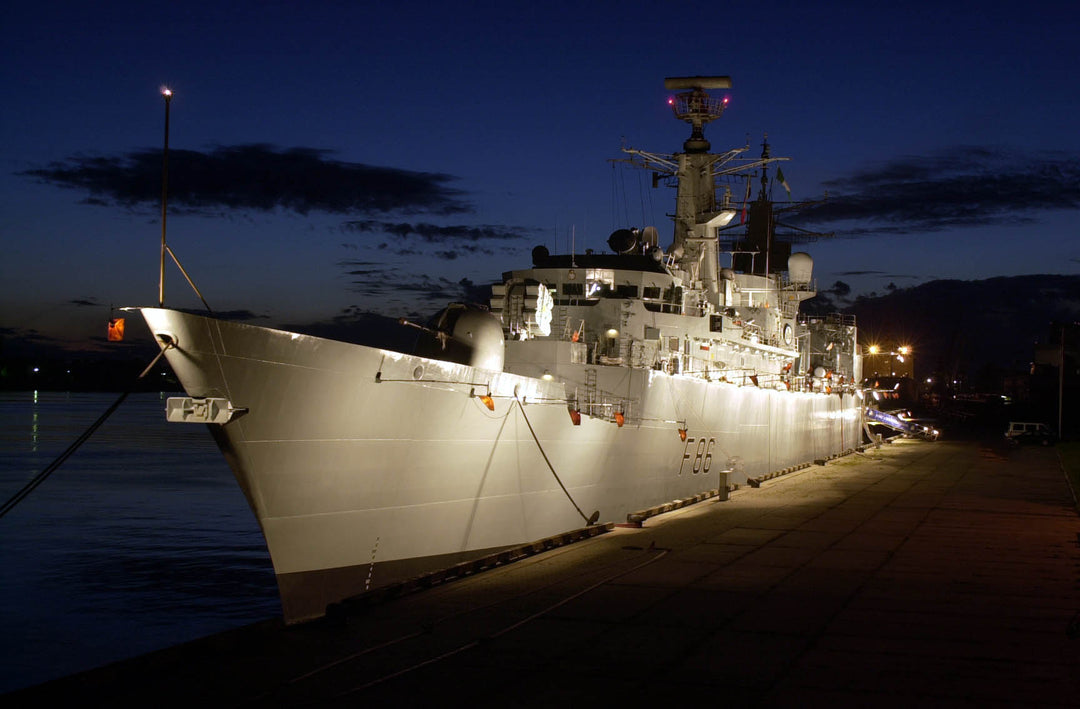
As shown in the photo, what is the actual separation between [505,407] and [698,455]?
1025 cm

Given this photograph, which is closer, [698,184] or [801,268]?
[698,184]

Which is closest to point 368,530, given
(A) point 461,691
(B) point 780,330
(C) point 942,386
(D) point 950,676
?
(A) point 461,691

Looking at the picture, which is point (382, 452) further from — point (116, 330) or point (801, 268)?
point (801, 268)

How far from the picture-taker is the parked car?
52.8 metres

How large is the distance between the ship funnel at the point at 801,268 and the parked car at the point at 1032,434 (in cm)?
2350

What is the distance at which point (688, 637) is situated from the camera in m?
9.45

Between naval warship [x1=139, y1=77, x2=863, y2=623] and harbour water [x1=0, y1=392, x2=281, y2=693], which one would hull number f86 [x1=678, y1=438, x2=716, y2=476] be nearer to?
naval warship [x1=139, y1=77, x2=863, y2=623]

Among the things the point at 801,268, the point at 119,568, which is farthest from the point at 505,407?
the point at 801,268

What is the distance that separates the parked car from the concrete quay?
40.7m

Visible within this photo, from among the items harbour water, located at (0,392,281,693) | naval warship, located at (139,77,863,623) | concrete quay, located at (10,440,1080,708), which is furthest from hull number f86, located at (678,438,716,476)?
harbour water, located at (0,392,281,693)

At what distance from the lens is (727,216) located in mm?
25250

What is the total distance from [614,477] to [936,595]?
707 centimetres

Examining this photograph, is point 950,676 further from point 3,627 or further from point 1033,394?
point 1033,394

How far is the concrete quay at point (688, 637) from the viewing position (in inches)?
306
